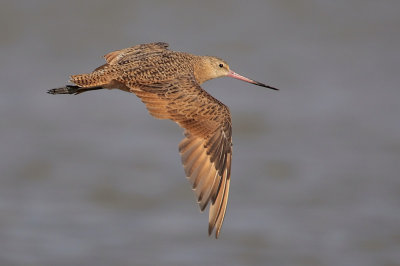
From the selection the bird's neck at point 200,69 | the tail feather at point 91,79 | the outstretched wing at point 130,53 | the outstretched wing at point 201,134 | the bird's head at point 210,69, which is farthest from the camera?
the bird's head at point 210,69

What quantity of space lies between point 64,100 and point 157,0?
11.1 feet

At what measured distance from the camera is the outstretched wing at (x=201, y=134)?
6824 millimetres

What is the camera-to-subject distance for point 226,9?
15.9 m

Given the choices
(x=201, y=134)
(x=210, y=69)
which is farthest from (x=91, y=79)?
(x=210, y=69)

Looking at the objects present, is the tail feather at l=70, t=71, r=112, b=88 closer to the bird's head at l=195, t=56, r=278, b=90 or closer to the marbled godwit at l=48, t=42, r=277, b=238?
the marbled godwit at l=48, t=42, r=277, b=238

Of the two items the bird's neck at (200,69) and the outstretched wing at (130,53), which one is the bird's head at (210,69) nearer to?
the bird's neck at (200,69)

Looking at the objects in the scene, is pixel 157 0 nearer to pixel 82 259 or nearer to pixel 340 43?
pixel 340 43

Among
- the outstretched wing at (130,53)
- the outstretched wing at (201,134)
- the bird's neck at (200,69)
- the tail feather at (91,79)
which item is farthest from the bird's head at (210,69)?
the tail feather at (91,79)

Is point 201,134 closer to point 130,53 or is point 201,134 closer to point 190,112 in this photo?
point 190,112

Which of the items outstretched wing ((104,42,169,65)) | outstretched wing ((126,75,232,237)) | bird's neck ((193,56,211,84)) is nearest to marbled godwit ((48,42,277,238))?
outstretched wing ((126,75,232,237))

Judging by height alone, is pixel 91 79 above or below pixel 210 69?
above

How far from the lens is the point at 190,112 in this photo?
709 cm

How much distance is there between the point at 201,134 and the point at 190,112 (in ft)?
0.63

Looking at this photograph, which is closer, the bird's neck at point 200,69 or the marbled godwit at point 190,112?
the marbled godwit at point 190,112
